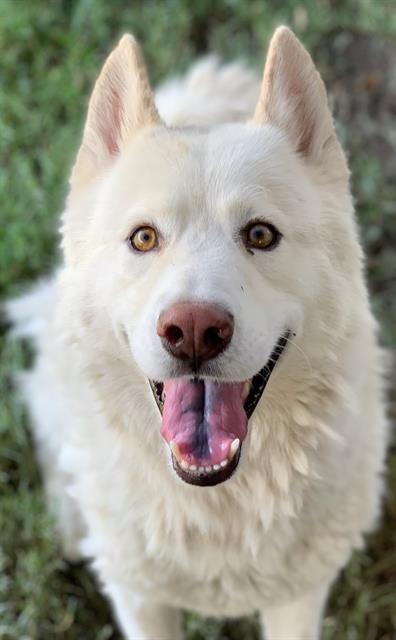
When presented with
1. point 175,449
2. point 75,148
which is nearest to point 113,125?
point 175,449

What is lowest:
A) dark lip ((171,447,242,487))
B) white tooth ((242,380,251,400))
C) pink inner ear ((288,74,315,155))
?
dark lip ((171,447,242,487))

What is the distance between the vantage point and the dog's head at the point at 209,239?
182 centimetres

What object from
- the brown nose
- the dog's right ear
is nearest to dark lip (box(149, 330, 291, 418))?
the brown nose

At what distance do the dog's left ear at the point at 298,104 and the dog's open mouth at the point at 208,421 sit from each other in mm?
529

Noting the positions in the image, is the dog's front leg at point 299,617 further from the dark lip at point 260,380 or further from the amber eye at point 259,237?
the amber eye at point 259,237

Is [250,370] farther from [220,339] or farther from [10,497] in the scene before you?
[10,497]

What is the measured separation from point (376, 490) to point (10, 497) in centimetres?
148

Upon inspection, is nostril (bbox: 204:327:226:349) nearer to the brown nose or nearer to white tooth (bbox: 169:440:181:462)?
the brown nose

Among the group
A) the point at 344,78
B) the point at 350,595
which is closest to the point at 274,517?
the point at 350,595

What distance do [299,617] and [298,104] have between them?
1.49 metres

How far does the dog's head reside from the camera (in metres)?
1.82

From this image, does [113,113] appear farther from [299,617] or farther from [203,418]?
[299,617]

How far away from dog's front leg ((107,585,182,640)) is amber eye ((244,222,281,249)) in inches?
45.7

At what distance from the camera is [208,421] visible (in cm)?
196
